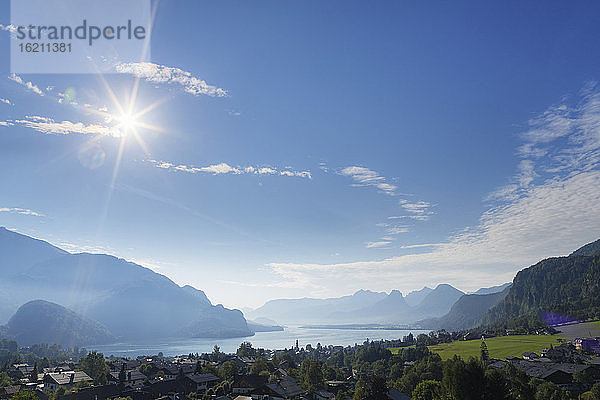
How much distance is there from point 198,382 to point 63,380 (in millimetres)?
23878

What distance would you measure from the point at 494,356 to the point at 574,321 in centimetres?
7278

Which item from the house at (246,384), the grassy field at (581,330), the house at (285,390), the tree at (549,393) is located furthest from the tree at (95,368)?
the grassy field at (581,330)

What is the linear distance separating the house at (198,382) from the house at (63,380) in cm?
1908

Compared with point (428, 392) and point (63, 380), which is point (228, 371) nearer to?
point (63, 380)

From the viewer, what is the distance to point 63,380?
6291 cm

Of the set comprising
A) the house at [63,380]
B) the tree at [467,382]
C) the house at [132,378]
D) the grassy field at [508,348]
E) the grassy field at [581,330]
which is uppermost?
the tree at [467,382]

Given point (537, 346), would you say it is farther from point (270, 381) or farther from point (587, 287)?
point (587, 287)

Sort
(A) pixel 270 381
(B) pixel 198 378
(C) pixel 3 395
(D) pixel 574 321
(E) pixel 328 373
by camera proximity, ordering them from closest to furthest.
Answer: (C) pixel 3 395 → (A) pixel 270 381 → (B) pixel 198 378 → (E) pixel 328 373 → (D) pixel 574 321

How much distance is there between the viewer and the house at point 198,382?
5783cm

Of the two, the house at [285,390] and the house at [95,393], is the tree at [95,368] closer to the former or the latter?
the house at [95,393]

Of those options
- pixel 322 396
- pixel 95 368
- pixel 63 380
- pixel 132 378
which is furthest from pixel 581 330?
pixel 63 380

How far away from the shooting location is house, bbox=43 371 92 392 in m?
61.2

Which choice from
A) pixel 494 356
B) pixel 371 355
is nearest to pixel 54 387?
pixel 371 355

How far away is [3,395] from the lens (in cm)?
5159
